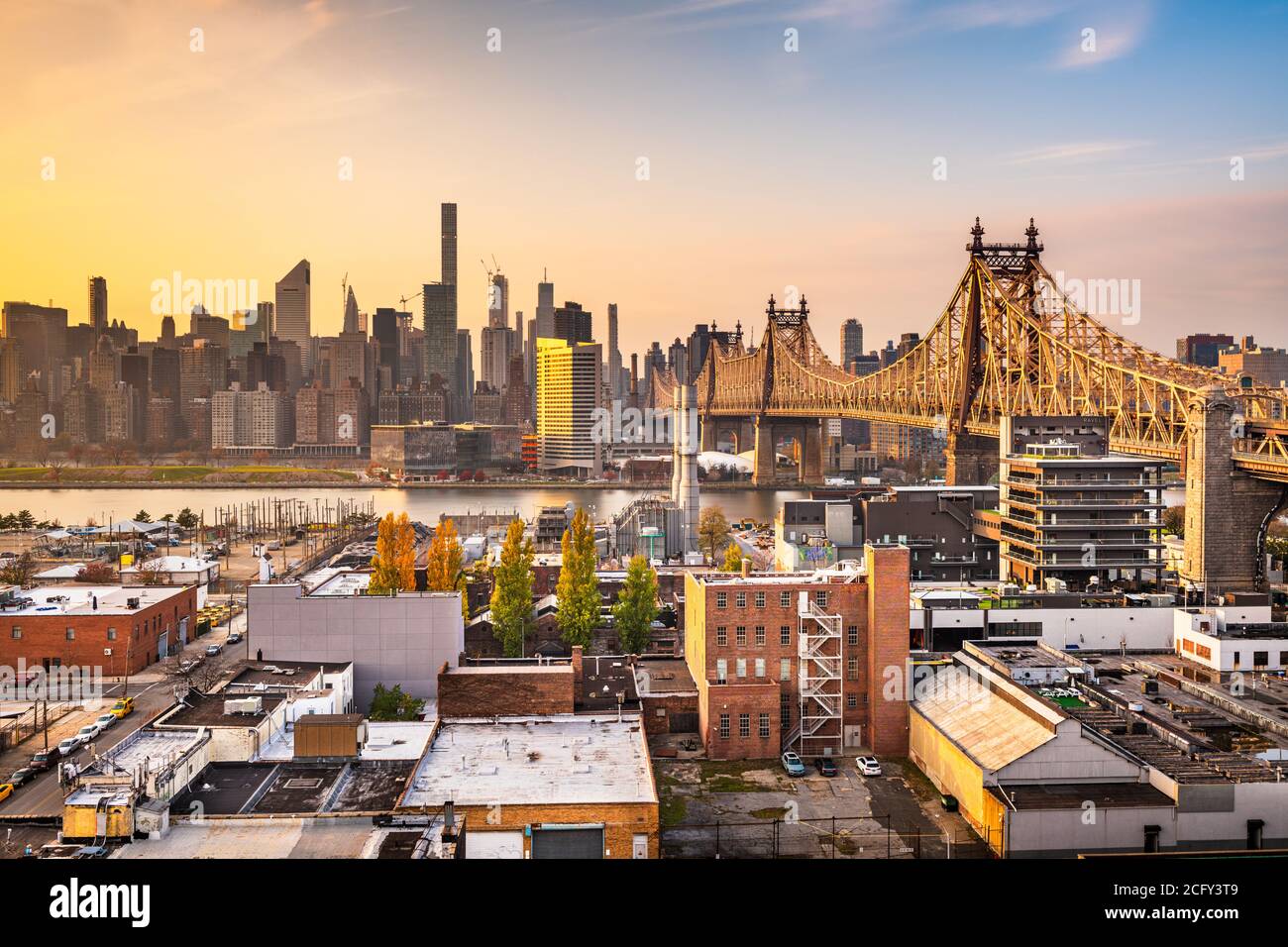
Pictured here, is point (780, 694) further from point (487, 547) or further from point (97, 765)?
point (487, 547)

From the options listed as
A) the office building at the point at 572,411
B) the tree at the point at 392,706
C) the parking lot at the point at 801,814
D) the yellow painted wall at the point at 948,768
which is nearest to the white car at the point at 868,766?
the parking lot at the point at 801,814

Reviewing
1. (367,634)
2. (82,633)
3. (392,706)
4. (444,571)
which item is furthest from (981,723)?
(82,633)

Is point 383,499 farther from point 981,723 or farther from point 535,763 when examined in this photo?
point 981,723

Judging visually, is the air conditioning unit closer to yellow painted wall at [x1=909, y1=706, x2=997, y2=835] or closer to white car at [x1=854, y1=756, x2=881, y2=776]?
white car at [x1=854, y1=756, x2=881, y2=776]

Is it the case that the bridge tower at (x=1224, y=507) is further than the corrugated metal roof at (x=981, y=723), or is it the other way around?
the bridge tower at (x=1224, y=507)

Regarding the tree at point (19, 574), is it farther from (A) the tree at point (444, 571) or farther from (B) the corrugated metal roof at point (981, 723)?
(B) the corrugated metal roof at point (981, 723)
